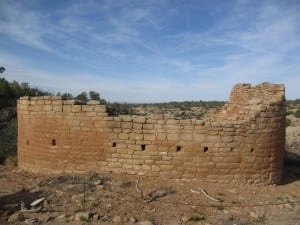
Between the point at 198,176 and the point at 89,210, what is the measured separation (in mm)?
3138

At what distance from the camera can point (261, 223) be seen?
7.24m

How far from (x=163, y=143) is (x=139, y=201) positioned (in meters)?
1.87

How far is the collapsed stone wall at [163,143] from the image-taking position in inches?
Result: 359

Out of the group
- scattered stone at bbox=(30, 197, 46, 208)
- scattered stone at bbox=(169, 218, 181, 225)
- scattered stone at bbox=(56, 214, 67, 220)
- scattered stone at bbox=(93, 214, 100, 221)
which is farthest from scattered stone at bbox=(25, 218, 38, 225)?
scattered stone at bbox=(169, 218, 181, 225)

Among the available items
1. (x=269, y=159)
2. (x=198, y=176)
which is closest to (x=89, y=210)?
(x=198, y=176)

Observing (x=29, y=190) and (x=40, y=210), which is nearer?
(x=40, y=210)

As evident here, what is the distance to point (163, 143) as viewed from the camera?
919cm

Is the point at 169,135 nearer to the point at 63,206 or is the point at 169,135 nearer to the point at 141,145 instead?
the point at 141,145

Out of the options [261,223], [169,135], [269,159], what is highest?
[169,135]

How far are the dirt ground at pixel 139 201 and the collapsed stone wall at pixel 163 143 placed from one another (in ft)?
1.12

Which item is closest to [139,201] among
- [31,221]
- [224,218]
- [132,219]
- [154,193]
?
[154,193]

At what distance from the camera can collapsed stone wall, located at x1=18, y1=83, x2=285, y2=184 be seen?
9.12 metres

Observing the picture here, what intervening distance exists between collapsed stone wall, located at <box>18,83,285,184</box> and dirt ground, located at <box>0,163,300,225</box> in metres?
0.34

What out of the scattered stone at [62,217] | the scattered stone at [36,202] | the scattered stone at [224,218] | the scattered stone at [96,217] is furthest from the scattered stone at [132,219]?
the scattered stone at [36,202]
